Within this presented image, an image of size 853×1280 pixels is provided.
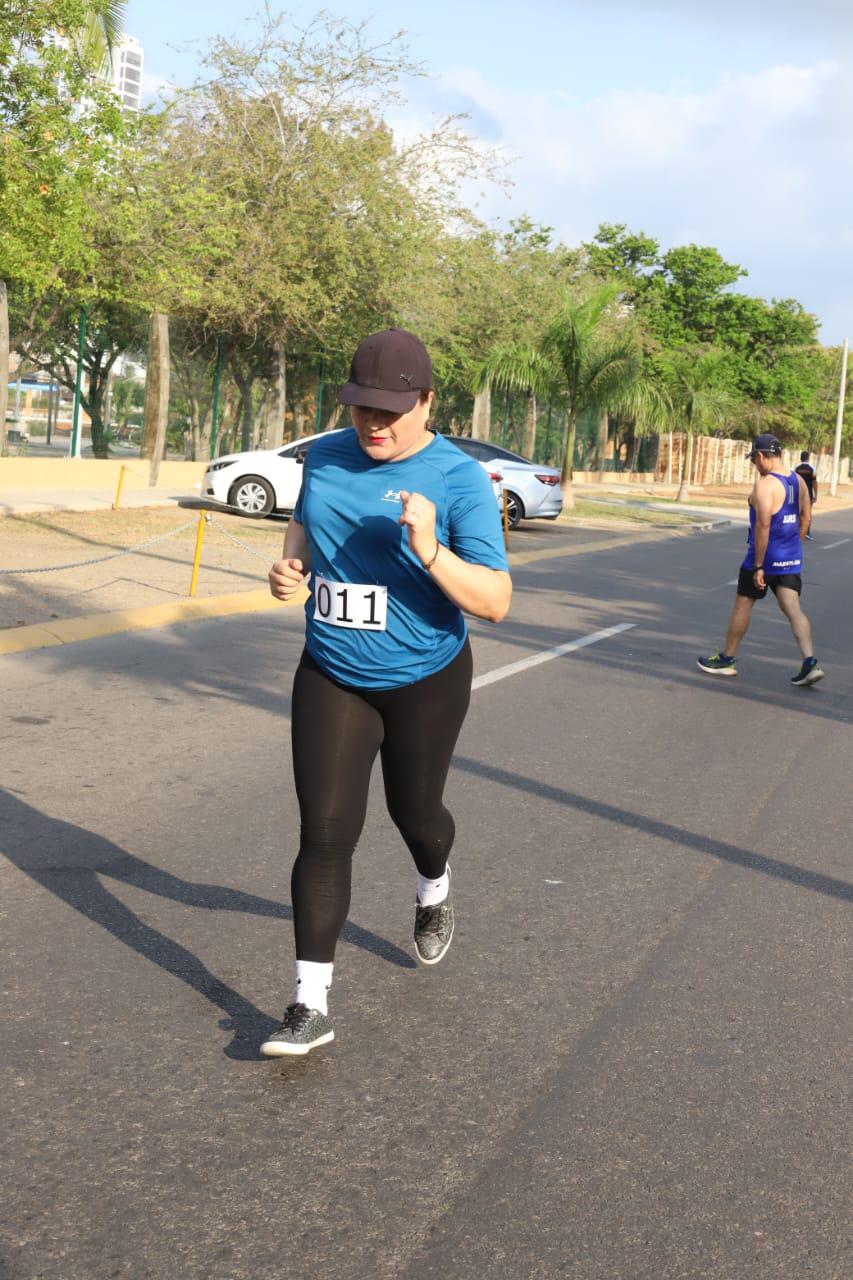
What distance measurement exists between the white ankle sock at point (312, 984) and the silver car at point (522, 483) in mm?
22134

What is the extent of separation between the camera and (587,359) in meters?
31.7

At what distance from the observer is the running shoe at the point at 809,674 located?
36.1 feet


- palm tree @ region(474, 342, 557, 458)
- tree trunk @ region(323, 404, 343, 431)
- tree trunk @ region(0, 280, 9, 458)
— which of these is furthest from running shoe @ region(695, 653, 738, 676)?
tree trunk @ region(323, 404, 343, 431)

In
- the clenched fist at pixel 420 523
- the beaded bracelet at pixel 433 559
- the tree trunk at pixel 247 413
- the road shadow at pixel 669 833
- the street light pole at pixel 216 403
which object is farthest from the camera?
the tree trunk at pixel 247 413

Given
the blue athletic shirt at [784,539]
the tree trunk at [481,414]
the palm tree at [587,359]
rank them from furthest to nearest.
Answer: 1. the tree trunk at [481,414]
2. the palm tree at [587,359]
3. the blue athletic shirt at [784,539]

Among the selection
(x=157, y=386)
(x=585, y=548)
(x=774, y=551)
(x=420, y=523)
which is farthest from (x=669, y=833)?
(x=157, y=386)

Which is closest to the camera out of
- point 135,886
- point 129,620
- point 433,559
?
point 433,559

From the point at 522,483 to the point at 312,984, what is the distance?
22656 millimetres

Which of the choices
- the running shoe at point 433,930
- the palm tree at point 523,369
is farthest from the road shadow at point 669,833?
the palm tree at point 523,369

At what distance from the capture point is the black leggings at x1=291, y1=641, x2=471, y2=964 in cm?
400

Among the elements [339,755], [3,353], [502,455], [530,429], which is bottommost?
[339,755]

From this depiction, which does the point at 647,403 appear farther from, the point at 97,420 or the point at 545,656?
the point at 545,656

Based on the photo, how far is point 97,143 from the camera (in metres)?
18.3

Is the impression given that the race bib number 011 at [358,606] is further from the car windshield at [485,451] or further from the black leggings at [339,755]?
the car windshield at [485,451]
